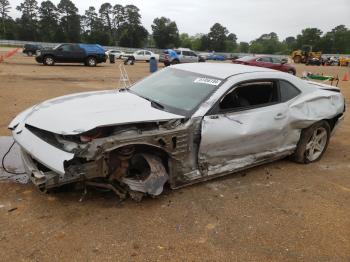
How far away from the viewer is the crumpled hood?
3.52 metres

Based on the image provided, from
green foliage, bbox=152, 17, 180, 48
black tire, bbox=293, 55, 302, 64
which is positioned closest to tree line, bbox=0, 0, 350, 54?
green foliage, bbox=152, 17, 180, 48

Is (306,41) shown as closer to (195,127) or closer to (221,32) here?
(221,32)

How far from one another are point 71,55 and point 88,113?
21443mm

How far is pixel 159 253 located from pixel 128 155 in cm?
105

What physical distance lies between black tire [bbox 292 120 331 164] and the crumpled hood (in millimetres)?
2381

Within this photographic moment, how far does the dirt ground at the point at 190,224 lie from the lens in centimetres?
Result: 314

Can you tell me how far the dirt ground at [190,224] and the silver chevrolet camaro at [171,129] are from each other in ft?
0.86

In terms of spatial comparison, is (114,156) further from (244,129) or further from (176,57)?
(176,57)

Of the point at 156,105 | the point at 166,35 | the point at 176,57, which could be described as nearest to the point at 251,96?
the point at 156,105

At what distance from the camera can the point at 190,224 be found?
3602 mm

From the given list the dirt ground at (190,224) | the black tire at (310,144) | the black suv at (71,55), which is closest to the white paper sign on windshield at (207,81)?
the dirt ground at (190,224)

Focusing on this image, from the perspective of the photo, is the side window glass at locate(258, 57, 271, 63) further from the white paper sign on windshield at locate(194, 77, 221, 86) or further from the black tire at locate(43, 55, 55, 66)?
the white paper sign on windshield at locate(194, 77, 221, 86)

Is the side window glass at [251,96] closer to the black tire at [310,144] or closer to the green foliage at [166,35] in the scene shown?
the black tire at [310,144]

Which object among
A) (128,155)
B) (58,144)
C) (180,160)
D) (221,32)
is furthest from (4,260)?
(221,32)
